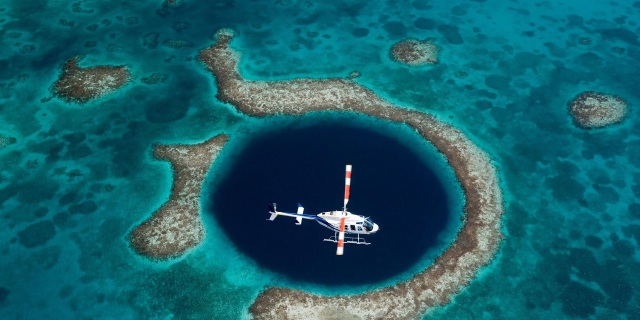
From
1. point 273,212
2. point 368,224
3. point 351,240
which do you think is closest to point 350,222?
point 368,224

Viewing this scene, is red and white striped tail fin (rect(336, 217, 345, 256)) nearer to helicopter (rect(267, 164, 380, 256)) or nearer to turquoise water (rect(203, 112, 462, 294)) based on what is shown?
helicopter (rect(267, 164, 380, 256))

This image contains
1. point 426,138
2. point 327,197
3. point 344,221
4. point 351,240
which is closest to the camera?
point 344,221

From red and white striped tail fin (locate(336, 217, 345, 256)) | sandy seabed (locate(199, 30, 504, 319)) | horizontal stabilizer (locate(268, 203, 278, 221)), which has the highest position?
red and white striped tail fin (locate(336, 217, 345, 256))

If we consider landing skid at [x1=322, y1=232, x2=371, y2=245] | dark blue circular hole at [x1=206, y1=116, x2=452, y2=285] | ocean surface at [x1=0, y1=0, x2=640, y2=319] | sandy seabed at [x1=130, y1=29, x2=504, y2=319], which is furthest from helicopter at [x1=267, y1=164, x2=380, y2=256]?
sandy seabed at [x1=130, y1=29, x2=504, y2=319]

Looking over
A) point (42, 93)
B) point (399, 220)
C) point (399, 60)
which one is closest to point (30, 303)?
point (42, 93)

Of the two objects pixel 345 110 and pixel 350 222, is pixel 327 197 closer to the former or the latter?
pixel 350 222

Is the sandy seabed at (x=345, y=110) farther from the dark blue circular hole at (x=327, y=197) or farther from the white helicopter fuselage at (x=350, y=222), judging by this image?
the white helicopter fuselage at (x=350, y=222)
